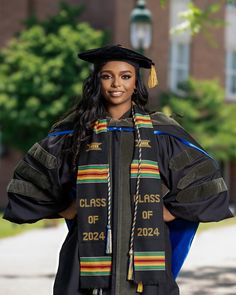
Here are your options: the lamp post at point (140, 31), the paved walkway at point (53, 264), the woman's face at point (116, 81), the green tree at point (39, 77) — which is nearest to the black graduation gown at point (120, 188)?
the woman's face at point (116, 81)

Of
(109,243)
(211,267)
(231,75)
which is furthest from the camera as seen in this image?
(231,75)

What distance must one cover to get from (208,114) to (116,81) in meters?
19.7

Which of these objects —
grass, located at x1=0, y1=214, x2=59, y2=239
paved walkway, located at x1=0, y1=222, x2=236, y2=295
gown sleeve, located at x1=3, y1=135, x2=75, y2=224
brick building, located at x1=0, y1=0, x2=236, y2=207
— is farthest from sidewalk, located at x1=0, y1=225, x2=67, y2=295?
brick building, located at x1=0, y1=0, x2=236, y2=207

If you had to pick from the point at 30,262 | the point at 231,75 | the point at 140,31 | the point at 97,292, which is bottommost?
the point at 30,262

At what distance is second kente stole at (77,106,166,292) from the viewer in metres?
4.02

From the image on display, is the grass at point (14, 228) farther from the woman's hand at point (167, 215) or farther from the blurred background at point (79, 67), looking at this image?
the woman's hand at point (167, 215)

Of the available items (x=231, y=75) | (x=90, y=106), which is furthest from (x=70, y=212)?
(x=231, y=75)

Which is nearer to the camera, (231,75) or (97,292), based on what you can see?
(97,292)

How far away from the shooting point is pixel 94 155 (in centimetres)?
412

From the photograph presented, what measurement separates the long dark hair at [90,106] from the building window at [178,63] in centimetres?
2128

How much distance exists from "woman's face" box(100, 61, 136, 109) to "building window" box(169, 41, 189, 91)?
21.4 meters

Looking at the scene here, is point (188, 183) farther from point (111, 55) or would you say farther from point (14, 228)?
point (14, 228)

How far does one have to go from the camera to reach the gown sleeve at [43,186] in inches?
167

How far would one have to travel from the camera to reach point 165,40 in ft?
83.7
